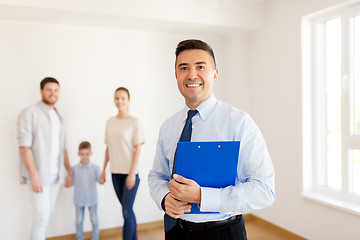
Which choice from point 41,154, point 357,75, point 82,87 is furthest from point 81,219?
point 357,75

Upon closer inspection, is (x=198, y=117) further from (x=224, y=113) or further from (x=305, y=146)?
(x=305, y=146)

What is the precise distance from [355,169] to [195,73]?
91.7 inches

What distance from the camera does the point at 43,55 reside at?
3.54 metres

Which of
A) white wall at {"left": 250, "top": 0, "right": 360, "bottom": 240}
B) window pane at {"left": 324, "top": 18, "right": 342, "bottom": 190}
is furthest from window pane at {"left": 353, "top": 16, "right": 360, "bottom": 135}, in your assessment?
white wall at {"left": 250, "top": 0, "right": 360, "bottom": 240}

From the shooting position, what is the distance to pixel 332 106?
A: 333 centimetres

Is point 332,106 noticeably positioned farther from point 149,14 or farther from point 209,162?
point 209,162

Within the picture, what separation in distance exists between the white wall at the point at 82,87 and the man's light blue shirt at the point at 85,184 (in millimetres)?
255

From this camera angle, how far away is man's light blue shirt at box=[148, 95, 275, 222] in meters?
1.35

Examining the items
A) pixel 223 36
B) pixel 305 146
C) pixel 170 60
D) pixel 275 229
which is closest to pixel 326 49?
pixel 305 146

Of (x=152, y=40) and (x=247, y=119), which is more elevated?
(x=152, y=40)

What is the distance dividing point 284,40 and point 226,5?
74cm

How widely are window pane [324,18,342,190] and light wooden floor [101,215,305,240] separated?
0.75 metres

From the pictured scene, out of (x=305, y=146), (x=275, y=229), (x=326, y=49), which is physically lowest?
(x=275, y=229)

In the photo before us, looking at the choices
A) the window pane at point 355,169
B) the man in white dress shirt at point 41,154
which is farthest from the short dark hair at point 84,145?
the window pane at point 355,169
